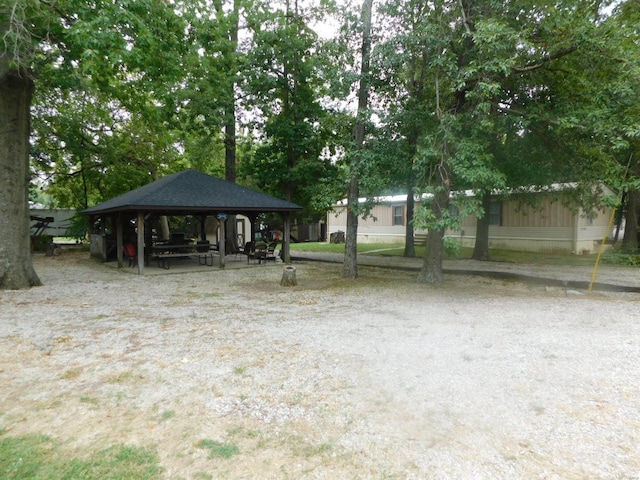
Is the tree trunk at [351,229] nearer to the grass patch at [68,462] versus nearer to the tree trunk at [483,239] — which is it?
the tree trunk at [483,239]

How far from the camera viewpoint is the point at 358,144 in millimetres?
A: 10773

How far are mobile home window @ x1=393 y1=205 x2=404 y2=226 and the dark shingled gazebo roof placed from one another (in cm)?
1153

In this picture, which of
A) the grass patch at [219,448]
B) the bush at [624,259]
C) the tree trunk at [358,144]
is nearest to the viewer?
the grass patch at [219,448]

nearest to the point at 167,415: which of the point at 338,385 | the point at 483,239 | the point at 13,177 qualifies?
the point at 338,385

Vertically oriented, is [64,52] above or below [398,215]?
above

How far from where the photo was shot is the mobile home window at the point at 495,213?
2019 centimetres

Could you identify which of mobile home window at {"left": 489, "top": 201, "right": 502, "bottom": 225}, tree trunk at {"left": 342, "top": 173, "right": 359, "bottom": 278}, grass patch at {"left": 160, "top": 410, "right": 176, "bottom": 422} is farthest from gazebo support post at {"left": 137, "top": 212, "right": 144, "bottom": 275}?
mobile home window at {"left": 489, "top": 201, "right": 502, "bottom": 225}

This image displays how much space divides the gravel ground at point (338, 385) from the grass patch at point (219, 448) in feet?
0.18

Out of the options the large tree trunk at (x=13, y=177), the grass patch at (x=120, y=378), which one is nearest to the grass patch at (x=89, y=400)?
the grass patch at (x=120, y=378)

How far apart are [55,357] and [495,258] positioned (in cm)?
1668

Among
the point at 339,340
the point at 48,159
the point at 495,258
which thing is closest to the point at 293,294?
the point at 339,340

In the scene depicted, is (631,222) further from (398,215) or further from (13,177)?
(13,177)

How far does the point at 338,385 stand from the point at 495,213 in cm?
1919

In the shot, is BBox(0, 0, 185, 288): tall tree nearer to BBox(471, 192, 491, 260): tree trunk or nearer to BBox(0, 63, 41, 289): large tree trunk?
BBox(0, 63, 41, 289): large tree trunk
